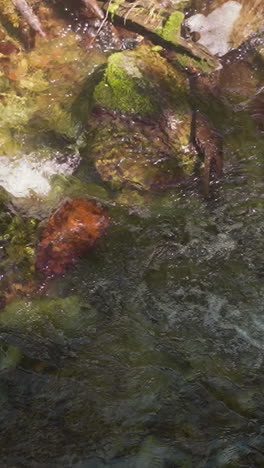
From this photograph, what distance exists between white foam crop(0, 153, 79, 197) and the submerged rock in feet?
2.27

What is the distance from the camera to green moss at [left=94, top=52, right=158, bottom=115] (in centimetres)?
543

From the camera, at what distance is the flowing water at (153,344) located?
10.4 feet

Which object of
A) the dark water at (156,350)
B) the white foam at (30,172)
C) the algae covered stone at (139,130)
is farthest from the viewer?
the white foam at (30,172)

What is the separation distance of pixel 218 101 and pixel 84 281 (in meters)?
2.95

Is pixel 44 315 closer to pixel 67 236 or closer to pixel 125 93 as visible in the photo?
pixel 67 236

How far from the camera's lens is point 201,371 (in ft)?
11.9

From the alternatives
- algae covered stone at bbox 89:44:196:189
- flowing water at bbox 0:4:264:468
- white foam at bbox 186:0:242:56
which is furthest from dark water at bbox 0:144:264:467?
white foam at bbox 186:0:242:56

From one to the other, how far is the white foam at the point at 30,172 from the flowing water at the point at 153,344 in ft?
1.52

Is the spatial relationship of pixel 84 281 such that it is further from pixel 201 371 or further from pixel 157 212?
pixel 201 371

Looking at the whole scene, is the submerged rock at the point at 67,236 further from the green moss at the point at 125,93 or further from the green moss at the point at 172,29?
the green moss at the point at 172,29

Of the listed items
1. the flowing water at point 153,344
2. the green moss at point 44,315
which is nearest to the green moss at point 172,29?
the flowing water at point 153,344

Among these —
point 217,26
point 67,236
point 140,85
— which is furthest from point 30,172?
point 217,26

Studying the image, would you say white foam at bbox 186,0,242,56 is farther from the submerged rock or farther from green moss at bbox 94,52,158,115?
the submerged rock

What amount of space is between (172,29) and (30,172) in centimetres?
275
